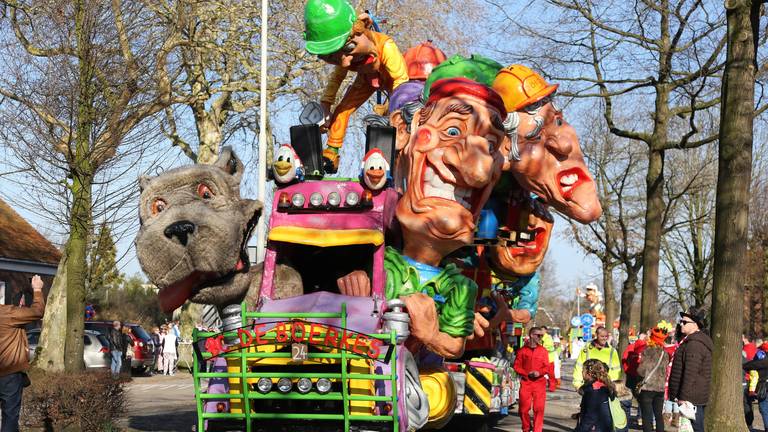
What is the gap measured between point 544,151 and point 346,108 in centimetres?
274

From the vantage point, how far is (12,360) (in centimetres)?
1033

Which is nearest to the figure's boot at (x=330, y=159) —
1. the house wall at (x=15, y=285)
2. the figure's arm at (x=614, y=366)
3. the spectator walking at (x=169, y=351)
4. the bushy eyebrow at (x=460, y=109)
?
the bushy eyebrow at (x=460, y=109)

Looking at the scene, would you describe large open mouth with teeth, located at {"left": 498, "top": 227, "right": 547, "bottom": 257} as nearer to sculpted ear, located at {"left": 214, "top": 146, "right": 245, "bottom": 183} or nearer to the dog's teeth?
the dog's teeth

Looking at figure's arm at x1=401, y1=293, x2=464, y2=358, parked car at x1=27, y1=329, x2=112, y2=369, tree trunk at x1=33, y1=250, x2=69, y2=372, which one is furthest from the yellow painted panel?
parked car at x1=27, y1=329, x2=112, y2=369

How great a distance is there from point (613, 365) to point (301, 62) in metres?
14.3

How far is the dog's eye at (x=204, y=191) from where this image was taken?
9.27m

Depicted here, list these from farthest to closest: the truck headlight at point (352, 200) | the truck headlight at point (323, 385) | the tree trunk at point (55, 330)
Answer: the tree trunk at point (55, 330) → the truck headlight at point (352, 200) → the truck headlight at point (323, 385)

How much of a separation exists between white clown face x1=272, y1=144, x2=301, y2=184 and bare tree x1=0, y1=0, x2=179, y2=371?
3735 mm

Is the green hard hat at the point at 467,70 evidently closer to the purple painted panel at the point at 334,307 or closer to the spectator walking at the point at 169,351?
the purple painted panel at the point at 334,307

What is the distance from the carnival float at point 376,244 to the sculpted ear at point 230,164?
0.02 metres

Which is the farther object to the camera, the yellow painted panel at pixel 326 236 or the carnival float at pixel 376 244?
the yellow painted panel at pixel 326 236

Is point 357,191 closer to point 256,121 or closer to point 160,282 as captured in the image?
point 160,282

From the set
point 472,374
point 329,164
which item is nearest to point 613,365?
point 472,374

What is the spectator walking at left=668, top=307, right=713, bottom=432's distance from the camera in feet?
36.2
